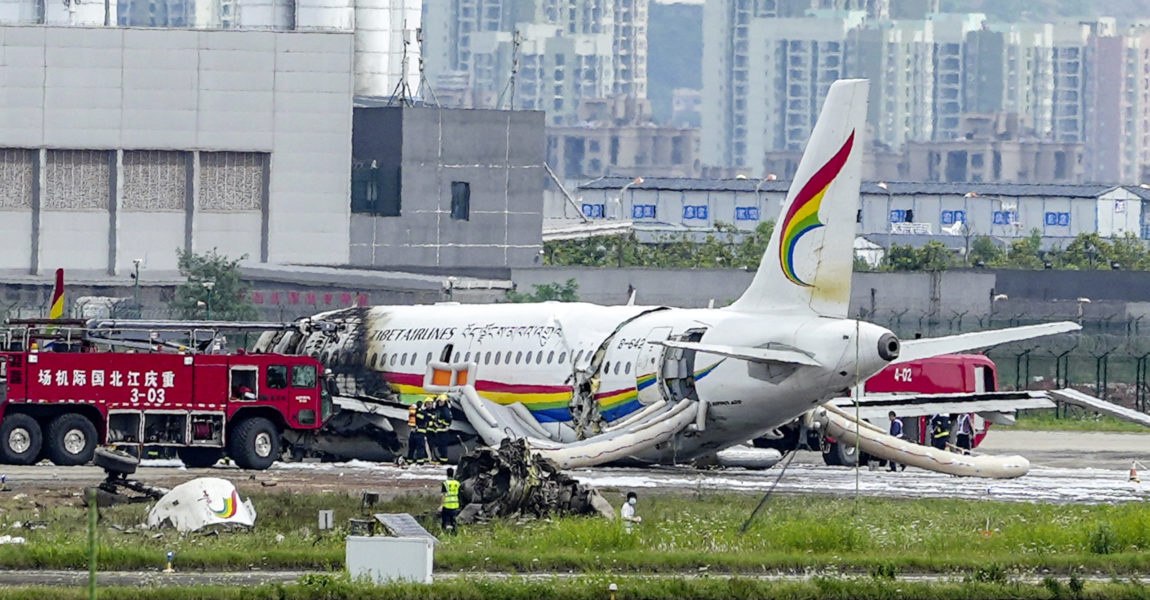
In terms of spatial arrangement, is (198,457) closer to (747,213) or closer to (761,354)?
(761,354)

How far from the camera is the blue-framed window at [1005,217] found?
189m

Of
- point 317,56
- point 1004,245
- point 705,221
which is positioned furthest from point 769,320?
point 705,221

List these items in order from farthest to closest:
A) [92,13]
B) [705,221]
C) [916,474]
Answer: [705,221] < [92,13] < [916,474]

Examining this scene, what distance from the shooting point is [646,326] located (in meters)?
49.6

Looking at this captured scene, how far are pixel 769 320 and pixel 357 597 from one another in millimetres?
18130

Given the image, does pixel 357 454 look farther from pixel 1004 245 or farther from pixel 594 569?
pixel 1004 245

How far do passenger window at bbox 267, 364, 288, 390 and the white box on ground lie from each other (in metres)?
20.5

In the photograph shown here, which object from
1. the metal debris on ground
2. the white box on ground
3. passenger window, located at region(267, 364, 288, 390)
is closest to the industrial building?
passenger window, located at region(267, 364, 288, 390)

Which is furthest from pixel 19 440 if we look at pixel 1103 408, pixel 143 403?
pixel 1103 408

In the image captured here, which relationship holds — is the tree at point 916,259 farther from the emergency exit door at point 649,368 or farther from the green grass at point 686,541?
the green grass at point 686,541

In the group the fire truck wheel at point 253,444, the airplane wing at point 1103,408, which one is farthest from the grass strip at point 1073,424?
the fire truck wheel at point 253,444

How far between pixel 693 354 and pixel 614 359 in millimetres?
2826

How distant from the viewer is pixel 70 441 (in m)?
49.1

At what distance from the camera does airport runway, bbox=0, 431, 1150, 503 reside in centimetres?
4528
